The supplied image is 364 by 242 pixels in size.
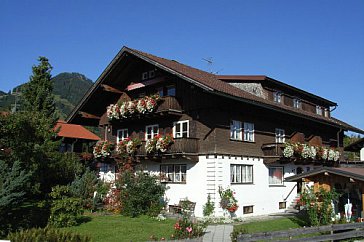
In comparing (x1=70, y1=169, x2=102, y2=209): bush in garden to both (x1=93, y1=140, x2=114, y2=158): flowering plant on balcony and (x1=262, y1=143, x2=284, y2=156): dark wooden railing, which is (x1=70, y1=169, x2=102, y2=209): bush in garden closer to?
(x1=93, y1=140, x2=114, y2=158): flowering plant on balcony

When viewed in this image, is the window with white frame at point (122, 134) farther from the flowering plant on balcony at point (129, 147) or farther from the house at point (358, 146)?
the house at point (358, 146)

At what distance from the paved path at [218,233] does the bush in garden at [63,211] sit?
6.55m

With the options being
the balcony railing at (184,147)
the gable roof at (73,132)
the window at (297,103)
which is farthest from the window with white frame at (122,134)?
the window at (297,103)

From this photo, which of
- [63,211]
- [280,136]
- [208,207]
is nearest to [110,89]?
[63,211]

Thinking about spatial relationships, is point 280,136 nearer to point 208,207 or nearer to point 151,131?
point 208,207

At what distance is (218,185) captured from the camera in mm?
20766

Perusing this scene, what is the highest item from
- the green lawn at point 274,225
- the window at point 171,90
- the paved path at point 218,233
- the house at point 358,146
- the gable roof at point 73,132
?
the window at point 171,90

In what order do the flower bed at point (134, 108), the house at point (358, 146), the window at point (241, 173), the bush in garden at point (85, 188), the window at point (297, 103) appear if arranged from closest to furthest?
the window at point (241, 173) → the bush in garden at point (85, 188) → the flower bed at point (134, 108) → the window at point (297, 103) → the house at point (358, 146)

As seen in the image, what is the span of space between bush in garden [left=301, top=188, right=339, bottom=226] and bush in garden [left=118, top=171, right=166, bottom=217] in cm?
877

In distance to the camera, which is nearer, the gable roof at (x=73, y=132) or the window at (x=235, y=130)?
the window at (x=235, y=130)

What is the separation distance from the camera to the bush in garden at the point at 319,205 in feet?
51.6

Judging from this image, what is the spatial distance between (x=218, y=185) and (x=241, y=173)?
2.35 metres

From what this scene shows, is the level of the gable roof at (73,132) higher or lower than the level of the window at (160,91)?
lower

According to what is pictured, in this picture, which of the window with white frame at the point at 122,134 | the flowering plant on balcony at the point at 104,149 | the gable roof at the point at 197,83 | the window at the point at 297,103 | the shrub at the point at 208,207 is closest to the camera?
the gable roof at the point at 197,83
